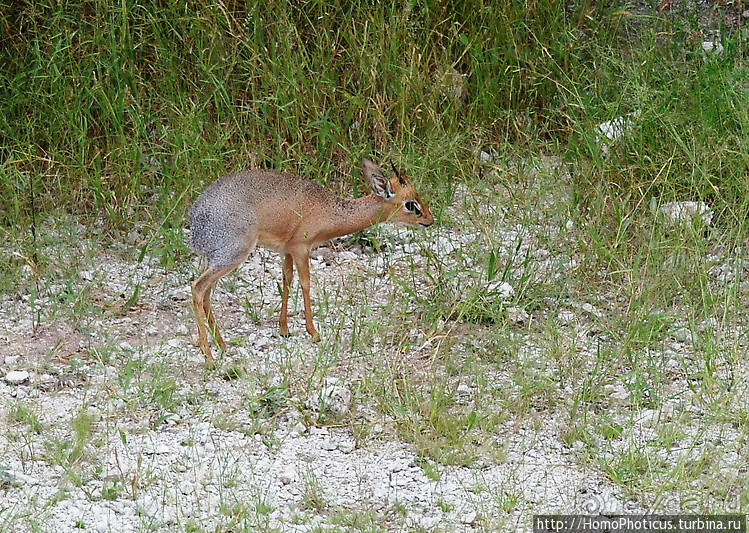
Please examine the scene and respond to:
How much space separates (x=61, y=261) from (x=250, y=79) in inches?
52.1

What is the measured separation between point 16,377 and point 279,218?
113cm

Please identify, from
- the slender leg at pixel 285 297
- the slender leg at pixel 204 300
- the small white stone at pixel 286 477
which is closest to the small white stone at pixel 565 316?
the slender leg at pixel 285 297

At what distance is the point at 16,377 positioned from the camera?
14.5 ft

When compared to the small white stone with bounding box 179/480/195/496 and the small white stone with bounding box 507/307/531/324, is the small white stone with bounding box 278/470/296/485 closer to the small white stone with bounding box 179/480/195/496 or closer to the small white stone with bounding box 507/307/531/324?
the small white stone with bounding box 179/480/195/496

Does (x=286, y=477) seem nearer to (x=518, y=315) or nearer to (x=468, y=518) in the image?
(x=468, y=518)

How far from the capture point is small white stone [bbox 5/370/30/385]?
4.41 metres

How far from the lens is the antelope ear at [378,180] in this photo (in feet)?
16.2

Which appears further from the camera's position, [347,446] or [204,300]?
[204,300]

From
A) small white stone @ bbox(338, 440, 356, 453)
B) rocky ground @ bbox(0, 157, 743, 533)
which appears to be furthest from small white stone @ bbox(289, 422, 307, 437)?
small white stone @ bbox(338, 440, 356, 453)

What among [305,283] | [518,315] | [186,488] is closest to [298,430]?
[186,488]

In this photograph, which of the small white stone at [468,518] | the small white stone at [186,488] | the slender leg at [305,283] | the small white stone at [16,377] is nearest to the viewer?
the small white stone at [468,518]

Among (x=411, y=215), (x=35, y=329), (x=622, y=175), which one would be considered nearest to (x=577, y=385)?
(x=411, y=215)

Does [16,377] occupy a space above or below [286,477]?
above

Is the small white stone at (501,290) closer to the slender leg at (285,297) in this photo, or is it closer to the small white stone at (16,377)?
the slender leg at (285,297)
